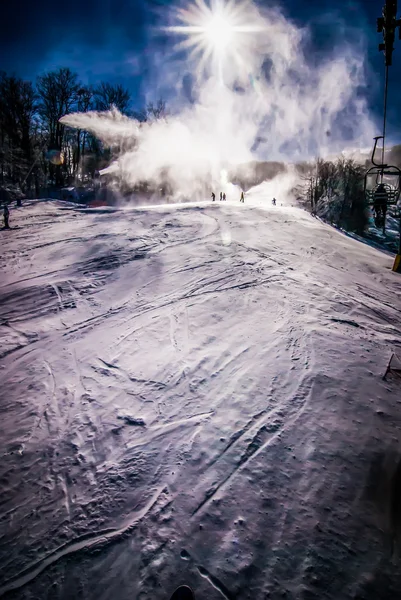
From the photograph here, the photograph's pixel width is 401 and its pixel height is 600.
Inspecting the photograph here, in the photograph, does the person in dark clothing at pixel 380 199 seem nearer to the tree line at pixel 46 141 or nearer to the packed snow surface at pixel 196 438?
the packed snow surface at pixel 196 438

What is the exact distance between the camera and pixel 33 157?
33.1 meters

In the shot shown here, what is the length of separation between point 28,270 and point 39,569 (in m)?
7.81

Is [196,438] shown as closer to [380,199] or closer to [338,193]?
[380,199]

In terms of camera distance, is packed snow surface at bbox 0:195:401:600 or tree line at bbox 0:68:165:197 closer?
packed snow surface at bbox 0:195:401:600

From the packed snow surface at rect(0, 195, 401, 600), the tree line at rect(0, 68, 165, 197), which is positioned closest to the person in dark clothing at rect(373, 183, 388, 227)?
the packed snow surface at rect(0, 195, 401, 600)

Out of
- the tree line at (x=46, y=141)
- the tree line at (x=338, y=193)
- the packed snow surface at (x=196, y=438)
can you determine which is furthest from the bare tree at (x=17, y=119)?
the tree line at (x=338, y=193)

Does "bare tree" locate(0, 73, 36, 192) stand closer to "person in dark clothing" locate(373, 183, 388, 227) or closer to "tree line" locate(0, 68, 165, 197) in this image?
"tree line" locate(0, 68, 165, 197)

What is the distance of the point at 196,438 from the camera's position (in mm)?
3666

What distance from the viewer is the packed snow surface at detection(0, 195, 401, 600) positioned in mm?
2533

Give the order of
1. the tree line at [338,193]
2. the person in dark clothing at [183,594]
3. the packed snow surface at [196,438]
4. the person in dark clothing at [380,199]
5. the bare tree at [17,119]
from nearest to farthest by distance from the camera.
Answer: the person in dark clothing at [183,594] → the packed snow surface at [196,438] → the person in dark clothing at [380,199] → the bare tree at [17,119] → the tree line at [338,193]

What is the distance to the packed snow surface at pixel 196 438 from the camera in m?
2.53

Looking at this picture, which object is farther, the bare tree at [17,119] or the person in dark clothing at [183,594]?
the bare tree at [17,119]

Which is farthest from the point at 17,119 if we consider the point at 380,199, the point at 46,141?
the point at 380,199

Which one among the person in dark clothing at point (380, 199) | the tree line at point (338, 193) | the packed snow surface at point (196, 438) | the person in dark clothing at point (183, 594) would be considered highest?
the tree line at point (338, 193)
